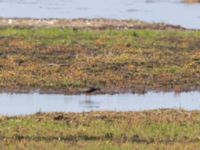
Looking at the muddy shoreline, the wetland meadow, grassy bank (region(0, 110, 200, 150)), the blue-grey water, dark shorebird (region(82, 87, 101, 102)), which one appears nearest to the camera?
grassy bank (region(0, 110, 200, 150))

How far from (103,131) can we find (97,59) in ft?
26.0

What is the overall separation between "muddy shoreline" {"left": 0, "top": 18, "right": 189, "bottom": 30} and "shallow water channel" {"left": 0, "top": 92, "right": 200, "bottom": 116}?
940 cm

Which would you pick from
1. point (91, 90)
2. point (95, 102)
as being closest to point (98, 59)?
point (91, 90)

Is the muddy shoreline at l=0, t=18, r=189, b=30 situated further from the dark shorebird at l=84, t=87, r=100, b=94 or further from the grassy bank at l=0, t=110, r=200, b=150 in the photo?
Result: the grassy bank at l=0, t=110, r=200, b=150

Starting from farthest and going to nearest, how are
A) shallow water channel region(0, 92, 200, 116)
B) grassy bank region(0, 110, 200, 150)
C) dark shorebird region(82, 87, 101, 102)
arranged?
dark shorebird region(82, 87, 101, 102), shallow water channel region(0, 92, 200, 116), grassy bank region(0, 110, 200, 150)

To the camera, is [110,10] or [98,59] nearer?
[98,59]

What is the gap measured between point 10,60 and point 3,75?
153 cm

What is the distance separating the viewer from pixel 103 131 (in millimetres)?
11555

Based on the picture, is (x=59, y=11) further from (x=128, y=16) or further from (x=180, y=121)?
(x=180, y=121)

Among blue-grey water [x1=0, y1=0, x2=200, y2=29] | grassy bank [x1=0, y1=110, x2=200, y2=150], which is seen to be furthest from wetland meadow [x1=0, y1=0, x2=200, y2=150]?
blue-grey water [x1=0, y1=0, x2=200, y2=29]

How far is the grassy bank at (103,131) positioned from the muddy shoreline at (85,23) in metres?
13.1

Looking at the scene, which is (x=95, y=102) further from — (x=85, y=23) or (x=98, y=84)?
(x=85, y=23)

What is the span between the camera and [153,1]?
41250mm

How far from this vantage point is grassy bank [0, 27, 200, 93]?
17.4m
